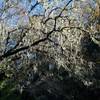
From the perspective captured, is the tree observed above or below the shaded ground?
above

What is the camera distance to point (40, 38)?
47.2ft

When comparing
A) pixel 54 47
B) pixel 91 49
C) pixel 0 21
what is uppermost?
pixel 0 21

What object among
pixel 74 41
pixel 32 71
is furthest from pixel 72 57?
pixel 32 71

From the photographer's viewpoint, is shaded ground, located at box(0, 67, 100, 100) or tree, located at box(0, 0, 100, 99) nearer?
tree, located at box(0, 0, 100, 99)

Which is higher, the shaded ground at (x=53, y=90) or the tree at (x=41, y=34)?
the tree at (x=41, y=34)

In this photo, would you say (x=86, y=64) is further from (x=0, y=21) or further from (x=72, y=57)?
(x=0, y=21)

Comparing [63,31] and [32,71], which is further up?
[63,31]

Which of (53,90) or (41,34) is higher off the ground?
(41,34)

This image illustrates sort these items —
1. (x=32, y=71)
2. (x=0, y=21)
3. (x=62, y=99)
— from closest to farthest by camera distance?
(x=0, y=21), (x=32, y=71), (x=62, y=99)

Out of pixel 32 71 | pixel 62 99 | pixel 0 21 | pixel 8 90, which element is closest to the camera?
pixel 0 21

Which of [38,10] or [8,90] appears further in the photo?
[8,90]

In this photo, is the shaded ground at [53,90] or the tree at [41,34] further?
the shaded ground at [53,90]

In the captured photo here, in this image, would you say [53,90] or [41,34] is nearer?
[41,34]

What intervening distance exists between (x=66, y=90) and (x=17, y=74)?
30.4 ft
